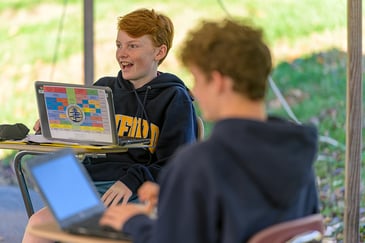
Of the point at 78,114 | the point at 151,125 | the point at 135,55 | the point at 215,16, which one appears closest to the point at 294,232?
the point at 78,114

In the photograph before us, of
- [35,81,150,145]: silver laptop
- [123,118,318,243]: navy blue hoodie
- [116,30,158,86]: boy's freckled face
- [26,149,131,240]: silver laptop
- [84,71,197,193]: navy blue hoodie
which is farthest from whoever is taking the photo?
[116,30,158,86]: boy's freckled face

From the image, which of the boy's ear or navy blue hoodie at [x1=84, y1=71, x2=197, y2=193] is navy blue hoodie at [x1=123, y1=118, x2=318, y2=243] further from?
the boy's ear

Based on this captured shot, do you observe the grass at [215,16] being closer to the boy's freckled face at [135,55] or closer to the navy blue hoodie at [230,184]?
the boy's freckled face at [135,55]

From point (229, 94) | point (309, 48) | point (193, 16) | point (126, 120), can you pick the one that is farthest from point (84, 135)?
point (193, 16)

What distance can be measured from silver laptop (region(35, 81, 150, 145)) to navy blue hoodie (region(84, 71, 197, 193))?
0.14 meters

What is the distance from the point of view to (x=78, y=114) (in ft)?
12.9

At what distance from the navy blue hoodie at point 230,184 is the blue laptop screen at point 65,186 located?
28 cm

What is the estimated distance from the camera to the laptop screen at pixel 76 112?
3867 millimetres

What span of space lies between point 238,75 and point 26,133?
5.74ft

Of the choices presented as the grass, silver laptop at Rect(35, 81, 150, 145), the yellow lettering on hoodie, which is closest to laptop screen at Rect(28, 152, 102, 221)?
silver laptop at Rect(35, 81, 150, 145)

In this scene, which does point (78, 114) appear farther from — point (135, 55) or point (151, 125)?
point (135, 55)

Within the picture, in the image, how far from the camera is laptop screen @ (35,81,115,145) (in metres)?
3.87

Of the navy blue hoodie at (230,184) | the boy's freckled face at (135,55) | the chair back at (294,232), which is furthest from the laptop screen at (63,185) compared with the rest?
the boy's freckled face at (135,55)

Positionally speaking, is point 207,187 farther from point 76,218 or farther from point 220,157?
point 76,218
